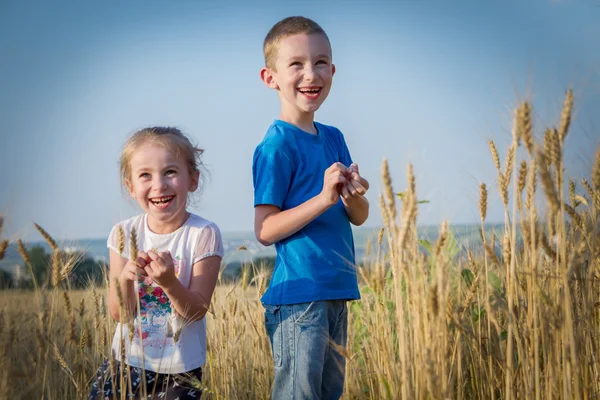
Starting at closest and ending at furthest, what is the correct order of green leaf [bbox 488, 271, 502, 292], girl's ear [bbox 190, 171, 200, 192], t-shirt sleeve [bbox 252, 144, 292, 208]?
1. t-shirt sleeve [bbox 252, 144, 292, 208]
2. girl's ear [bbox 190, 171, 200, 192]
3. green leaf [bbox 488, 271, 502, 292]

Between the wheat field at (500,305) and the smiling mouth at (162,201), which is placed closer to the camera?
the wheat field at (500,305)

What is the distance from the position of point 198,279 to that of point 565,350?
4.01 feet

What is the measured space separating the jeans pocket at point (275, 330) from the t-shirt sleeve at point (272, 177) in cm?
37

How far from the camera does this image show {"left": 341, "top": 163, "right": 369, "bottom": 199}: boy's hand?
191cm

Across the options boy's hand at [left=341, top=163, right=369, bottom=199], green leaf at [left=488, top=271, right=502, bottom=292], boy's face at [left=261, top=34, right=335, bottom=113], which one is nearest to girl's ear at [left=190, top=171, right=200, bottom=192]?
boy's face at [left=261, top=34, right=335, bottom=113]

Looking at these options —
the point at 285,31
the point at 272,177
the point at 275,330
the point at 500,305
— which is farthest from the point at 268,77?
the point at 500,305

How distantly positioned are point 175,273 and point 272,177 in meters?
0.50

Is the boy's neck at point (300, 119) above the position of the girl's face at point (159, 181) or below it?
above

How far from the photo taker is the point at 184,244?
2.23m

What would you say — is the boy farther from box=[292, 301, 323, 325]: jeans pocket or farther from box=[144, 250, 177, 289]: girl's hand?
box=[144, 250, 177, 289]: girl's hand

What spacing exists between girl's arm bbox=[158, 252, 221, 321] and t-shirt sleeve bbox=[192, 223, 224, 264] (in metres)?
0.02

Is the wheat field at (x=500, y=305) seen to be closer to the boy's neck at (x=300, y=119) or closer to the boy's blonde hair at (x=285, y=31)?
the boy's neck at (x=300, y=119)

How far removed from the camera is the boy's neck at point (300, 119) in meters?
2.30

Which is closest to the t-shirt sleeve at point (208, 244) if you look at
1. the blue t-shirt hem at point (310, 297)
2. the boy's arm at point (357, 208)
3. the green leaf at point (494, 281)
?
the blue t-shirt hem at point (310, 297)
